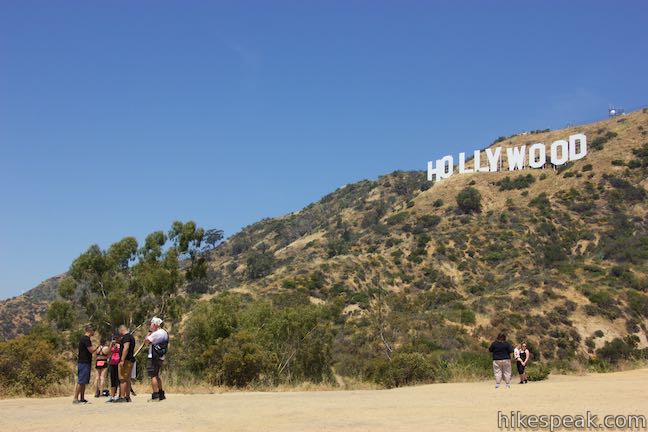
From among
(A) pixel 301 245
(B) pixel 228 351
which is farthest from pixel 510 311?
(A) pixel 301 245

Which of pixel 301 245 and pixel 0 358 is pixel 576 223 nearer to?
pixel 301 245

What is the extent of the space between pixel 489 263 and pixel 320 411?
52.4 meters

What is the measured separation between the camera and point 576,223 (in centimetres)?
6341

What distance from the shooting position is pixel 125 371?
12055mm

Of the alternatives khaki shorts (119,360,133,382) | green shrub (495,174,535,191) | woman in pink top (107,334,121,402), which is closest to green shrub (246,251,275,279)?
green shrub (495,174,535,191)

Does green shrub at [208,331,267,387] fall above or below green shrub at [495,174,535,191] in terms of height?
below

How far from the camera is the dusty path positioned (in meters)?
8.45

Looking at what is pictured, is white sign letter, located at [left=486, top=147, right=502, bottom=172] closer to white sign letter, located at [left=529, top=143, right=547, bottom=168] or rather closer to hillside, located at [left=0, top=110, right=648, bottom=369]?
hillside, located at [left=0, top=110, right=648, bottom=369]

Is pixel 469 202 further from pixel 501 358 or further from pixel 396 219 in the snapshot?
pixel 501 358

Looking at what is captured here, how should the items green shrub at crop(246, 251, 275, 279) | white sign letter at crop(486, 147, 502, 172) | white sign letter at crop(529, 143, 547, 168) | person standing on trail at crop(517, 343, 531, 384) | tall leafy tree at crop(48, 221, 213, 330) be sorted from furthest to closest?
1. white sign letter at crop(486, 147, 502, 172)
2. white sign letter at crop(529, 143, 547, 168)
3. green shrub at crop(246, 251, 275, 279)
4. tall leafy tree at crop(48, 221, 213, 330)
5. person standing on trail at crop(517, 343, 531, 384)

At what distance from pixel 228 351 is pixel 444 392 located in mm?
6549

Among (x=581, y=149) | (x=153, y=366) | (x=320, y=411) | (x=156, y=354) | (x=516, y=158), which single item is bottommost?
(x=320, y=411)
